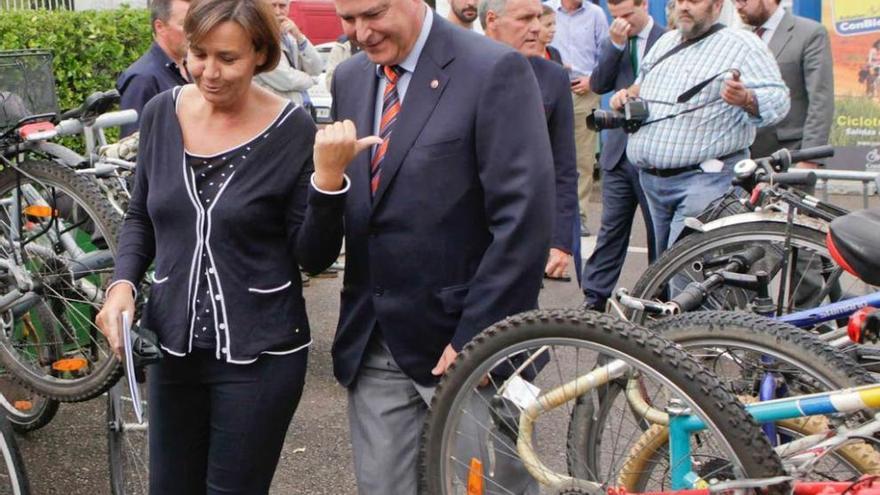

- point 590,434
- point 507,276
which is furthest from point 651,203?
point 507,276

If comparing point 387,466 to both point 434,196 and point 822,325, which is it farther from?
point 822,325

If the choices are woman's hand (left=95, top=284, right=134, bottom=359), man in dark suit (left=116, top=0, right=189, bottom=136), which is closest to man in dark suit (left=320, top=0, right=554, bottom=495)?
woman's hand (left=95, top=284, right=134, bottom=359)

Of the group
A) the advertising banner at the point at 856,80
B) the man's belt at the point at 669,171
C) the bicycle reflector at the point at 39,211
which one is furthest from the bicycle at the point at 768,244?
Result: the advertising banner at the point at 856,80

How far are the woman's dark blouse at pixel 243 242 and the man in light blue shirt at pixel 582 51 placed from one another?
22.6 feet

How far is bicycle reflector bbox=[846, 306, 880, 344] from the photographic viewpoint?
2.90 m

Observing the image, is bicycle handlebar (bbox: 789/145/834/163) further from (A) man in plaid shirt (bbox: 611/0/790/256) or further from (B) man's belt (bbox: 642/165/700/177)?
(B) man's belt (bbox: 642/165/700/177)

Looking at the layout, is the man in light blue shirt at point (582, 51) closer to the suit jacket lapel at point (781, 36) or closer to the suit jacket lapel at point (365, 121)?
the suit jacket lapel at point (781, 36)

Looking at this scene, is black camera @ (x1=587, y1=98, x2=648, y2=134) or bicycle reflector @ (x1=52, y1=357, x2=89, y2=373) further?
black camera @ (x1=587, y1=98, x2=648, y2=134)

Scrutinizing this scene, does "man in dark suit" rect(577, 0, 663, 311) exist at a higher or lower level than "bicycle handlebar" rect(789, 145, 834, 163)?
lower

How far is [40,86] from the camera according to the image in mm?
4949

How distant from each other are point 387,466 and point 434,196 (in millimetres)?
766

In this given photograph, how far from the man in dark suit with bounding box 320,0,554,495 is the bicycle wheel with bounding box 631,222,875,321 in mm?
1354

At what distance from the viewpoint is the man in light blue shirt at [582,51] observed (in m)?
9.78

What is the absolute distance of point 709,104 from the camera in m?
5.30
